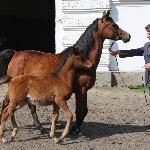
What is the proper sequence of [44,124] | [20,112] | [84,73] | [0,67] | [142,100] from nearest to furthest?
[84,73] < [0,67] < [44,124] < [20,112] < [142,100]

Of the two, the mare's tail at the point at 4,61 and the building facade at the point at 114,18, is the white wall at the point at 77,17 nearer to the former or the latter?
the building facade at the point at 114,18

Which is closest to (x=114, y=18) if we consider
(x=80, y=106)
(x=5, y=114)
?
(x=80, y=106)

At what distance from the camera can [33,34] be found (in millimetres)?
21031

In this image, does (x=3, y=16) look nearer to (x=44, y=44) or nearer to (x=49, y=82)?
(x=44, y=44)

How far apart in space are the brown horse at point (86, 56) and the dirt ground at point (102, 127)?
432 mm

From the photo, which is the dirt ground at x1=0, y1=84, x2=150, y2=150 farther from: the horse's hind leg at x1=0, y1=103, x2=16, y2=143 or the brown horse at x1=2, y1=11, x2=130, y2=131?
the brown horse at x1=2, y1=11, x2=130, y2=131

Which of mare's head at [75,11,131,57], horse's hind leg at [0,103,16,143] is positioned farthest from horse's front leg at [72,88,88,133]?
horse's hind leg at [0,103,16,143]

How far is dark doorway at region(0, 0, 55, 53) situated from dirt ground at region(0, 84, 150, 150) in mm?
7910

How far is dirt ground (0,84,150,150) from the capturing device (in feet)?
25.7

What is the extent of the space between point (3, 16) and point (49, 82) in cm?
1385

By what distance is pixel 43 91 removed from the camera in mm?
7668

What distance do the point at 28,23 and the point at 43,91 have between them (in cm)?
1389

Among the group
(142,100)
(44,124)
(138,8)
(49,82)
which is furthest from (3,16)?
(49,82)

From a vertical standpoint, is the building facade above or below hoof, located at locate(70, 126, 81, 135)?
above
